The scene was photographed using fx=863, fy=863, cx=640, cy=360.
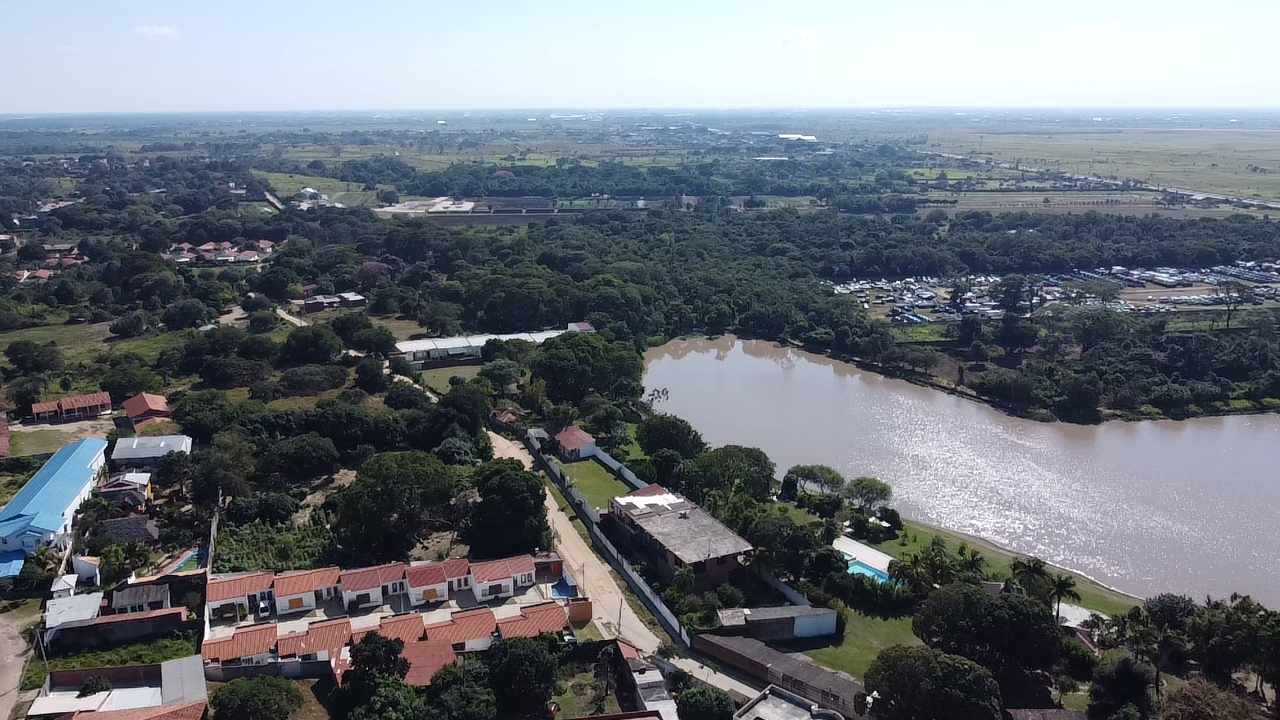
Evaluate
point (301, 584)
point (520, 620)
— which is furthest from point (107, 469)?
point (520, 620)

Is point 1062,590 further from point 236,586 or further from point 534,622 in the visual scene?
point 236,586

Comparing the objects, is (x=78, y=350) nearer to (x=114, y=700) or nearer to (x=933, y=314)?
(x=114, y=700)

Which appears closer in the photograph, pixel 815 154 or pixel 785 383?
pixel 785 383

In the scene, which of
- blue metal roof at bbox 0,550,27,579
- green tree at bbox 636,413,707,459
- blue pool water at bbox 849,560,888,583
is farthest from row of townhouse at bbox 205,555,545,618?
blue pool water at bbox 849,560,888,583

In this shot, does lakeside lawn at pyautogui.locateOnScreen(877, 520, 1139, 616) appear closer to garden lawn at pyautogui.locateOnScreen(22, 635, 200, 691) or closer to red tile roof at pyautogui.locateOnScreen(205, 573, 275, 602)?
red tile roof at pyautogui.locateOnScreen(205, 573, 275, 602)

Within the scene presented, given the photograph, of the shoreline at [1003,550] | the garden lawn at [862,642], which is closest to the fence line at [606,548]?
the garden lawn at [862,642]

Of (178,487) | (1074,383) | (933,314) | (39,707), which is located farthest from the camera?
(933,314)

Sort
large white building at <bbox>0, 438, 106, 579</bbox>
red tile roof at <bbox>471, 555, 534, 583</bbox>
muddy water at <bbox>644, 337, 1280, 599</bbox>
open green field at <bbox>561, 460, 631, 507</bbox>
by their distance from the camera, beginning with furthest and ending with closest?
open green field at <bbox>561, 460, 631, 507</bbox>, muddy water at <bbox>644, 337, 1280, 599</bbox>, large white building at <bbox>0, 438, 106, 579</bbox>, red tile roof at <bbox>471, 555, 534, 583</bbox>
